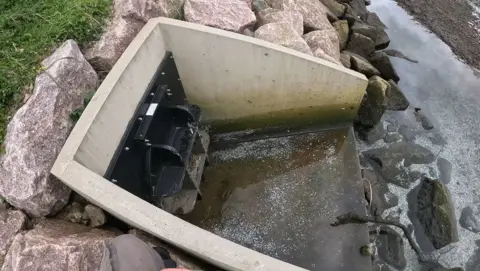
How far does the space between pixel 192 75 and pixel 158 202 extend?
4.73ft

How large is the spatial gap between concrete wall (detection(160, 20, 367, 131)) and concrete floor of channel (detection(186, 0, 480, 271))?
415 millimetres

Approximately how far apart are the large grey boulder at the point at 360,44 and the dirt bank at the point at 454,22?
4.80 ft

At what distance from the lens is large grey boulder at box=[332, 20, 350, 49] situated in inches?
242

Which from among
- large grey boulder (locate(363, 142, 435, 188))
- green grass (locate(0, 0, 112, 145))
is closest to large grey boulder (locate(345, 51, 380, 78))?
large grey boulder (locate(363, 142, 435, 188))

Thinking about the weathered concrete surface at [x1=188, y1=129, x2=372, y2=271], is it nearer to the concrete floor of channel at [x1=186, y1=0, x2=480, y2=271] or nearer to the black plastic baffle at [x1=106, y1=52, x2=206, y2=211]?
the concrete floor of channel at [x1=186, y1=0, x2=480, y2=271]

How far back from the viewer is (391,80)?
5.92m

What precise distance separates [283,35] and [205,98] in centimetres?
115

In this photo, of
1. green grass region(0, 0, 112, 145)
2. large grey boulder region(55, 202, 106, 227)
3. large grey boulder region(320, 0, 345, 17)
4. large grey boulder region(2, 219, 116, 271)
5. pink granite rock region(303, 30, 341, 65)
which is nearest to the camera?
large grey boulder region(2, 219, 116, 271)

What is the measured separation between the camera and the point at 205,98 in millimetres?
4867

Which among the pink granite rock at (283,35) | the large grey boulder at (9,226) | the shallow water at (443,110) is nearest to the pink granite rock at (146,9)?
the pink granite rock at (283,35)

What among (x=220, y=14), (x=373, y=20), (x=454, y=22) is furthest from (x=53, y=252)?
(x=454, y=22)

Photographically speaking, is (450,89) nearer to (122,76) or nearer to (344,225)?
(344,225)

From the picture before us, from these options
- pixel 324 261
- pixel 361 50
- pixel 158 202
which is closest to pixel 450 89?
pixel 361 50

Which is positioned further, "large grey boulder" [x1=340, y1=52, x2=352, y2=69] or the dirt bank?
the dirt bank
